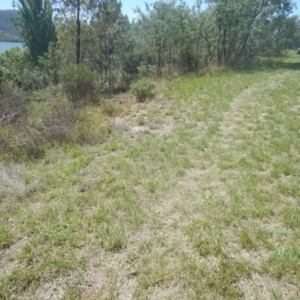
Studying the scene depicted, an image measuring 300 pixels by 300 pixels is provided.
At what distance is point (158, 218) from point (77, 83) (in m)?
6.14

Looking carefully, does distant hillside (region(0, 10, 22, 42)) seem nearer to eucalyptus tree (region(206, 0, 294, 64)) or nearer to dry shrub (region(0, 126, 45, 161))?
eucalyptus tree (region(206, 0, 294, 64))

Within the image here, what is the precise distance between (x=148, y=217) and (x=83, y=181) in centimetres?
114

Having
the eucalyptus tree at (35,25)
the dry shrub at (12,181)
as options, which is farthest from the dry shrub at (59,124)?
the eucalyptus tree at (35,25)

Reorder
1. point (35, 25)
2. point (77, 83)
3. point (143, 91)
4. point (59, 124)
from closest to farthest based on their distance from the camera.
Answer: point (59, 124) < point (77, 83) < point (143, 91) < point (35, 25)

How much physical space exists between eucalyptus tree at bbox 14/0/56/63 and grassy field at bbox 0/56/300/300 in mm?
21214

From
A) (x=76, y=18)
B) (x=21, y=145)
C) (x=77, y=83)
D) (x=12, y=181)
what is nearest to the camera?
(x=12, y=181)

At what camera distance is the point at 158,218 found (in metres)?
2.28

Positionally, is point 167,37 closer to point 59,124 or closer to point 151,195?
point 59,124

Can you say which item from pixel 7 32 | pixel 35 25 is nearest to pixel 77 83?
pixel 35 25

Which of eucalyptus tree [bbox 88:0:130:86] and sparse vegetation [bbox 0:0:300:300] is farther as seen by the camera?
eucalyptus tree [bbox 88:0:130:86]

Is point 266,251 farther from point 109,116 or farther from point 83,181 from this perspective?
point 109,116

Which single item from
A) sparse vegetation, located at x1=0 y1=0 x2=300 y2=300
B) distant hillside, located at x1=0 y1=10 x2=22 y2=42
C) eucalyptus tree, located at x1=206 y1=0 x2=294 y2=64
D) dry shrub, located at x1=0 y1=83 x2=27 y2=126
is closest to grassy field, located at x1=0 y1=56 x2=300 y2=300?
sparse vegetation, located at x1=0 y1=0 x2=300 y2=300

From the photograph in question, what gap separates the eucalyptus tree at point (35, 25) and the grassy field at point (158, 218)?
21.2 meters

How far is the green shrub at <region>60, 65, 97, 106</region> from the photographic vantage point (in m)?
7.09
